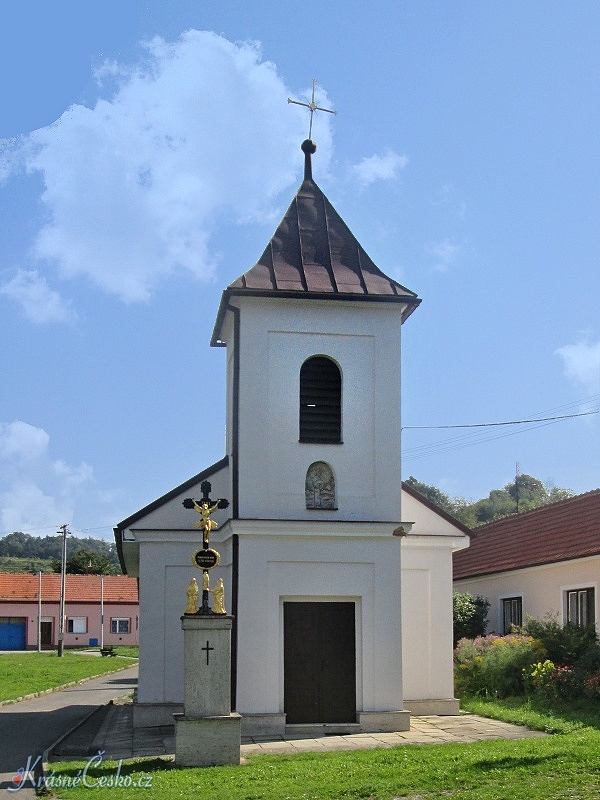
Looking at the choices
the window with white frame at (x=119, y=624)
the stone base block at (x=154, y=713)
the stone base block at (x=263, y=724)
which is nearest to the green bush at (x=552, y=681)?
the stone base block at (x=263, y=724)

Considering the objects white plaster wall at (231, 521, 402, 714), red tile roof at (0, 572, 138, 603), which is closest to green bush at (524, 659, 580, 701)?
white plaster wall at (231, 521, 402, 714)

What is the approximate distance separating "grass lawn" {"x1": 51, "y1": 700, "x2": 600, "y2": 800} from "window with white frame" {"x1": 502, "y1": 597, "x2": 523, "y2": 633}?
42.6 ft

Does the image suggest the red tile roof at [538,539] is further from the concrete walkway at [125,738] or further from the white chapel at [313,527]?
the concrete walkway at [125,738]

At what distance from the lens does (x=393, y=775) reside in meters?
12.0

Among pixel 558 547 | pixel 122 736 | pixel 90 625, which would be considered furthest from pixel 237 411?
pixel 90 625

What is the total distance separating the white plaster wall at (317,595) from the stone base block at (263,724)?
0.18m

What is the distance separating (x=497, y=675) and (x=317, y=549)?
19.4 ft

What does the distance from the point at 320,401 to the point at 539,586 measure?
10670 mm

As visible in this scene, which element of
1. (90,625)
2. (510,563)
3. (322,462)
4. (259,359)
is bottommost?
A: (90,625)

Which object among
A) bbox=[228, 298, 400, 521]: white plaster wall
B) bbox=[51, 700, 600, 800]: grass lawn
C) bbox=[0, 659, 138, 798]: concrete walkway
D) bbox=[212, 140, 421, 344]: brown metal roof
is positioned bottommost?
bbox=[0, 659, 138, 798]: concrete walkway

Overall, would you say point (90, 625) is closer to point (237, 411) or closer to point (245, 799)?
point (237, 411)

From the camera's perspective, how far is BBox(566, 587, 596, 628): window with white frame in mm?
23734

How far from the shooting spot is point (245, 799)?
1105 centimetres

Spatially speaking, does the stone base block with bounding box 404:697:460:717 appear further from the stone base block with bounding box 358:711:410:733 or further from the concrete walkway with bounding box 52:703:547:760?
the stone base block with bounding box 358:711:410:733
